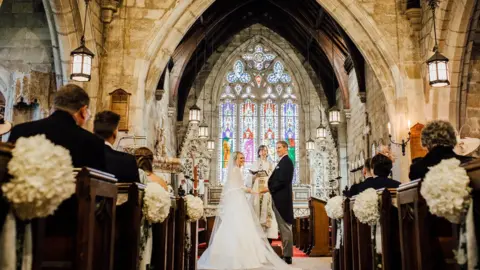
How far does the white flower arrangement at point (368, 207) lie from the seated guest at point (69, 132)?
1927 mm

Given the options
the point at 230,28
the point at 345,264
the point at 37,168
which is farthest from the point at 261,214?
the point at 230,28

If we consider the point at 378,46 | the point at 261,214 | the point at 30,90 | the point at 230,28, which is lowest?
the point at 261,214

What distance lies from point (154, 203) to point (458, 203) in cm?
179

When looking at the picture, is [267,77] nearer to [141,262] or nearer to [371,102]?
[371,102]

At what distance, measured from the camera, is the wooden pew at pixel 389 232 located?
3.20 m

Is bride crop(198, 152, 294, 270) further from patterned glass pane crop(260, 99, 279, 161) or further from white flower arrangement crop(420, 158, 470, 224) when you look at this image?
patterned glass pane crop(260, 99, 279, 161)

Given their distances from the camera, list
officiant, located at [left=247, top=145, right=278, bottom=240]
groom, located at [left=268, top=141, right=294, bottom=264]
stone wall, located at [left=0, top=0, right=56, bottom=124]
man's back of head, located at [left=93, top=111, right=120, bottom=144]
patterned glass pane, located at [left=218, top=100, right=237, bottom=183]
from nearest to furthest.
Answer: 1. man's back of head, located at [left=93, top=111, right=120, bottom=144]
2. groom, located at [left=268, top=141, right=294, bottom=264]
3. officiant, located at [left=247, top=145, right=278, bottom=240]
4. stone wall, located at [left=0, top=0, right=56, bottom=124]
5. patterned glass pane, located at [left=218, top=100, right=237, bottom=183]

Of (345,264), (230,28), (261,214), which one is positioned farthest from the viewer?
(230,28)

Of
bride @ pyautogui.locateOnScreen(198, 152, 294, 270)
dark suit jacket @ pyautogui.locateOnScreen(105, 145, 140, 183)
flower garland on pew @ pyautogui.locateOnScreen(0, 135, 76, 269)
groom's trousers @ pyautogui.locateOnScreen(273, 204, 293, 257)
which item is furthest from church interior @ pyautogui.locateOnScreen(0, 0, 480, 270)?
groom's trousers @ pyautogui.locateOnScreen(273, 204, 293, 257)

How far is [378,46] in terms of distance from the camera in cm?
797

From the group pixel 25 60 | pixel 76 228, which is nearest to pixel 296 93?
pixel 25 60

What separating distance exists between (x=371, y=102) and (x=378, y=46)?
2.77 m

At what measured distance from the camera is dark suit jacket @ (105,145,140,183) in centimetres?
307

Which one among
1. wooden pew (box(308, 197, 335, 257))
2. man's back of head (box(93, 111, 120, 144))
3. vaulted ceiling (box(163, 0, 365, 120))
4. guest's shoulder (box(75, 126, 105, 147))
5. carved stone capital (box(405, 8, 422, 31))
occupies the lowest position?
wooden pew (box(308, 197, 335, 257))
